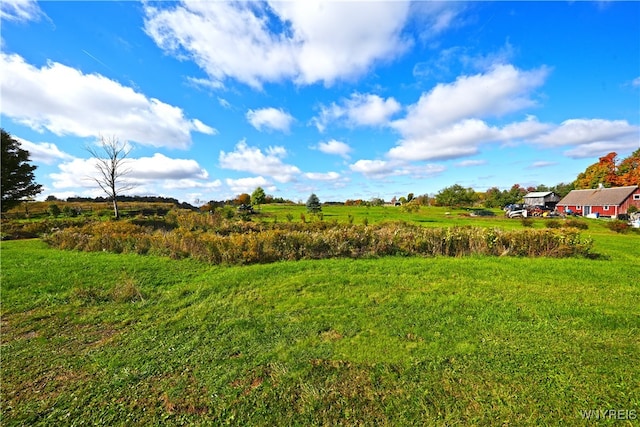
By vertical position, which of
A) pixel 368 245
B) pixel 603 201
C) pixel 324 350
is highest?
pixel 603 201

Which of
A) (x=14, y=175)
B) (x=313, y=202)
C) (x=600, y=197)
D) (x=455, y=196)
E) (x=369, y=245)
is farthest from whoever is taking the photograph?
(x=455, y=196)

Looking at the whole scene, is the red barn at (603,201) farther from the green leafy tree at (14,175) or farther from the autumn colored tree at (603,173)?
the green leafy tree at (14,175)

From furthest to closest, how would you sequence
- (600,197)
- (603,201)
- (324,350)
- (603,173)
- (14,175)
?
(603,173), (600,197), (603,201), (14,175), (324,350)

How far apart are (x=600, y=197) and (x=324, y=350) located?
199 feet

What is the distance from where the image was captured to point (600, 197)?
142 feet

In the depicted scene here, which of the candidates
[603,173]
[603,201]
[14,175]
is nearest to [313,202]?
[14,175]

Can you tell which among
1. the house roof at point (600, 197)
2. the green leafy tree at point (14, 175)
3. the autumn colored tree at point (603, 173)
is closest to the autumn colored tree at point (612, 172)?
the autumn colored tree at point (603, 173)

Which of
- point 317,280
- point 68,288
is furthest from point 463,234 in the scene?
point 68,288

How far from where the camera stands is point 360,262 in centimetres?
884

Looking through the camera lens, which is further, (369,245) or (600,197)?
(600,197)

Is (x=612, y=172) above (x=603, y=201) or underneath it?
above

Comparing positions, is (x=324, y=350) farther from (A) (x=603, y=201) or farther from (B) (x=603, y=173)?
(B) (x=603, y=173)

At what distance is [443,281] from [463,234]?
479 centimetres

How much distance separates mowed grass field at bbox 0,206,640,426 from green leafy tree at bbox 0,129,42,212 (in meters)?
25.5
